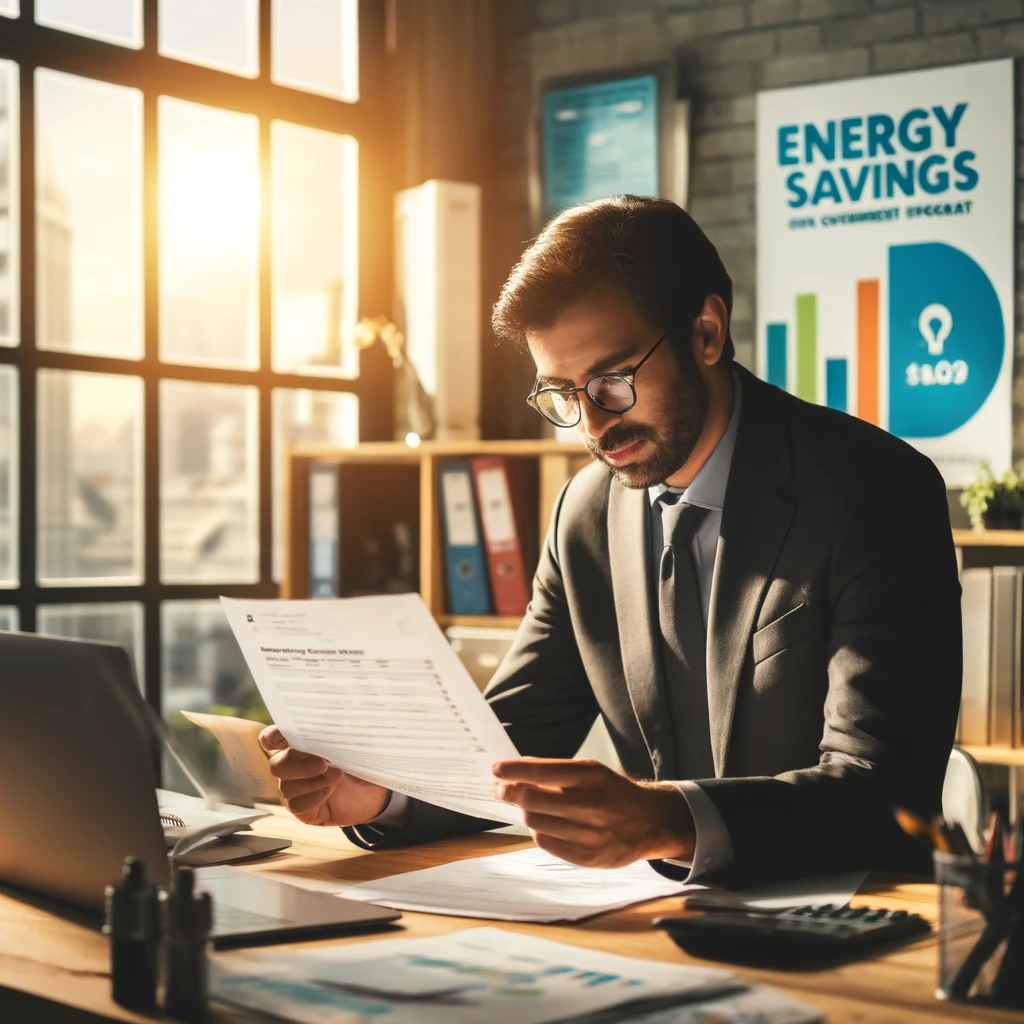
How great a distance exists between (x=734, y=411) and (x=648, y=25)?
2.16 meters

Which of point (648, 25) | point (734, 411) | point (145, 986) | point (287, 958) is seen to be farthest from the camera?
point (648, 25)

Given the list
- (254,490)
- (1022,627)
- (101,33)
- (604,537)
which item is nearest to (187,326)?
(254,490)

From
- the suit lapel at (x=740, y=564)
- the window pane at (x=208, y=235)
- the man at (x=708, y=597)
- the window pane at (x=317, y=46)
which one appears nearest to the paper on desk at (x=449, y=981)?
the man at (x=708, y=597)

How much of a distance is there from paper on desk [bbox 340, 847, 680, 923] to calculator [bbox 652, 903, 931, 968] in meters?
0.12

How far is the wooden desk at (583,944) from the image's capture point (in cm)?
93

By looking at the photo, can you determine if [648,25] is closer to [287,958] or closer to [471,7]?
[471,7]

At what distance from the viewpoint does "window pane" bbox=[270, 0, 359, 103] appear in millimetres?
3701

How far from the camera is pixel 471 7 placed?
3.82m

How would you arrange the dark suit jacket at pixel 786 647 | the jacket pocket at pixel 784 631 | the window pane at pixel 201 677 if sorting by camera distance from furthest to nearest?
the window pane at pixel 201 677 < the jacket pocket at pixel 784 631 < the dark suit jacket at pixel 786 647

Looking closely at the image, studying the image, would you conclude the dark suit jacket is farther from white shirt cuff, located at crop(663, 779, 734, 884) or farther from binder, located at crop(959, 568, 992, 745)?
binder, located at crop(959, 568, 992, 745)

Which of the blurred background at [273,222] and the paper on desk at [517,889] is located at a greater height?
the blurred background at [273,222]

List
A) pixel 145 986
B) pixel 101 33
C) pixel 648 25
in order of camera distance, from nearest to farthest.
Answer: pixel 145 986 < pixel 101 33 < pixel 648 25

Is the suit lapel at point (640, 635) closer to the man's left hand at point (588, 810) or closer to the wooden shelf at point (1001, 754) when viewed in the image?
the man's left hand at point (588, 810)

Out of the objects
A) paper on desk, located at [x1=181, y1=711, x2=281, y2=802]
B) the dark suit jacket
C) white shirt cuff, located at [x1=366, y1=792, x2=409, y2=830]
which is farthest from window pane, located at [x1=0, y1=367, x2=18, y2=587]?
white shirt cuff, located at [x1=366, y1=792, x2=409, y2=830]
